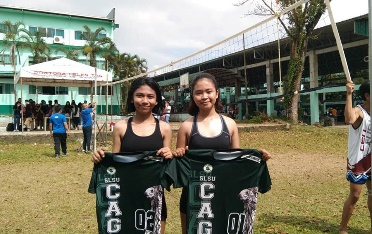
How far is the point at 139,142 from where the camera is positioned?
123 inches

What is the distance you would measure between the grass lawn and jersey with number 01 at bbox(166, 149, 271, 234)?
1.65 meters

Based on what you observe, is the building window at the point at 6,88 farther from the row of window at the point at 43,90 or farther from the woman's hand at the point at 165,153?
the woman's hand at the point at 165,153

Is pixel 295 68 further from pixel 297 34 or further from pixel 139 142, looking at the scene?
pixel 139 142

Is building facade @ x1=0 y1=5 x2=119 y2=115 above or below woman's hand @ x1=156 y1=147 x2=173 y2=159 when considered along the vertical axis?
above

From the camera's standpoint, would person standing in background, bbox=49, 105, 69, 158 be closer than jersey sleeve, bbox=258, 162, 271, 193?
No

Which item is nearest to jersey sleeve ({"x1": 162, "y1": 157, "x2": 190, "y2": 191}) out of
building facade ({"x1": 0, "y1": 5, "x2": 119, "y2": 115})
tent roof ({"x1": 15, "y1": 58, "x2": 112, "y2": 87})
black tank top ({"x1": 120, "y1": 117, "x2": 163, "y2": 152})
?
black tank top ({"x1": 120, "y1": 117, "x2": 163, "y2": 152})

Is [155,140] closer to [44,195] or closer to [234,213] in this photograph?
[234,213]

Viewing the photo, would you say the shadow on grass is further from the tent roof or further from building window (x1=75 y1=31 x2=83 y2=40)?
building window (x1=75 y1=31 x2=83 y2=40)

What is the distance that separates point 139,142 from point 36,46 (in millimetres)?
34040

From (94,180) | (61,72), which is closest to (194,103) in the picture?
(94,180)

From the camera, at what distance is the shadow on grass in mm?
4480

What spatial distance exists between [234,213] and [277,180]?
4.89 meters

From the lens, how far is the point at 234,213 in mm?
3035

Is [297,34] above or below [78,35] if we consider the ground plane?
below
